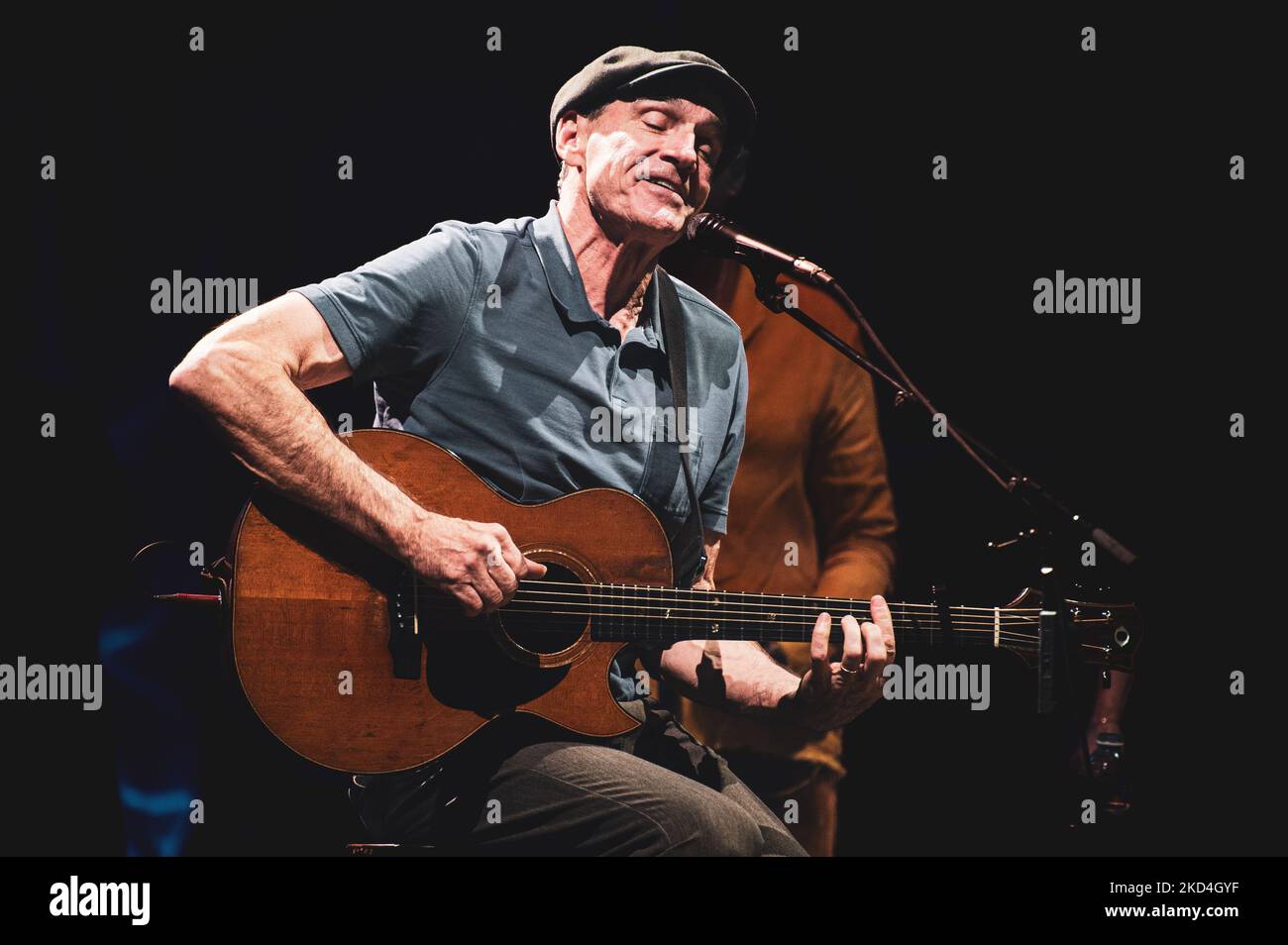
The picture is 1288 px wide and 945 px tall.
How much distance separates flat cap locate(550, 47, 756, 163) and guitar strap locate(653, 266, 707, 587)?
0.44 meters

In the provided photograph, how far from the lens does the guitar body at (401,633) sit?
2412 millimetres

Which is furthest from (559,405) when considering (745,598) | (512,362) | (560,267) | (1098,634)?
(1098,634)

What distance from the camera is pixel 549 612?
2619 millimetres

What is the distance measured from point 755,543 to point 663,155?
1206 mm

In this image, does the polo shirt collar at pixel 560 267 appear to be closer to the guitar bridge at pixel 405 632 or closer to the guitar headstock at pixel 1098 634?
the guitar bridge at pixel 405 632

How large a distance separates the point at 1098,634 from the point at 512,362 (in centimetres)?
157

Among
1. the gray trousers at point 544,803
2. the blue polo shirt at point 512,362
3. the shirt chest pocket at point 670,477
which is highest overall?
the blue polo shirt at point 512,362

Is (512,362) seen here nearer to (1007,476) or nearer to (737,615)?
(737,615)

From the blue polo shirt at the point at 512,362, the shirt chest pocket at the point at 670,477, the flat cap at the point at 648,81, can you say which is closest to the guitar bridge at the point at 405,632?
the blue polo shirt at the point at 512,362

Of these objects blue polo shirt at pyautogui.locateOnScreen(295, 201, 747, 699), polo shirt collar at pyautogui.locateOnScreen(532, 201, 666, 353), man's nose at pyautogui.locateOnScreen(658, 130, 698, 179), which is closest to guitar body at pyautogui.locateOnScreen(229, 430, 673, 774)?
blue polo shirt at pyautogui.locateOnScreen(295, 201, 747, 699)

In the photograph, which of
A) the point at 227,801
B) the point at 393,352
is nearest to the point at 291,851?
the point at 227,801

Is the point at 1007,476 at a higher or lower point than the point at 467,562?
higher

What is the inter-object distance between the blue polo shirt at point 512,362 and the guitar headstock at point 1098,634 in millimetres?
862

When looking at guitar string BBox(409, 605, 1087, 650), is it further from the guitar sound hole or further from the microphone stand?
the microphone stand
